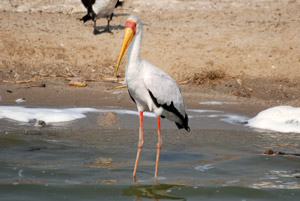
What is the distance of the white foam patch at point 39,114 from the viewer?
7.36 metres

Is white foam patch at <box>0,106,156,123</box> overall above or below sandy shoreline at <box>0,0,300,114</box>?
below

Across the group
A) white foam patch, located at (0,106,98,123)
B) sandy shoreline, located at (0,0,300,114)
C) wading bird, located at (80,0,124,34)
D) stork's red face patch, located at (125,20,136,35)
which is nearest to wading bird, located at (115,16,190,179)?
stork's red face patch, located at (125,20,136,35)

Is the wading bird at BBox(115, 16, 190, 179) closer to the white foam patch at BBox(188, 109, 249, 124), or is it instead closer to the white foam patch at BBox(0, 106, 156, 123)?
the white foam patch at BBox(0, 106, 156, 123)

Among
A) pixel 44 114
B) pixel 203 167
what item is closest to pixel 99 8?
pixel 44 114

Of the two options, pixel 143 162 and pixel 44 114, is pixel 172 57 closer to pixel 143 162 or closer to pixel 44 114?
pixel 44 114

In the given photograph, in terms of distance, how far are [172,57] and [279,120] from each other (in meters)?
4.33

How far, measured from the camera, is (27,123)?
718 centimetres

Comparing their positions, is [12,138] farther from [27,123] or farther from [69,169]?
[69,169]

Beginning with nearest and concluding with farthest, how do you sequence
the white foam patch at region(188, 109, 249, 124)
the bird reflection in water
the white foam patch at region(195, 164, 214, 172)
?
the bird reflection in water, the white foam patch at region(195, 164, 214, 172), the white foam patch at region(188, 109, 249, 124)

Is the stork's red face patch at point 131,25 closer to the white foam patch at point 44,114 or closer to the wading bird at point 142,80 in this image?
the wading bird at point 142,80

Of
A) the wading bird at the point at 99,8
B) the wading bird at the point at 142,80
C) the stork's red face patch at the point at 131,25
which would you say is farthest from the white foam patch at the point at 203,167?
the wading bird at the point at 99,8

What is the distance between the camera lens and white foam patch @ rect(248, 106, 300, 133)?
7.36 meters

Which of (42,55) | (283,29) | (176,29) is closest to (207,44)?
(176,29)

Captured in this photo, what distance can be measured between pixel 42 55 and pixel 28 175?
641 centimetres
